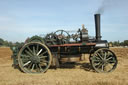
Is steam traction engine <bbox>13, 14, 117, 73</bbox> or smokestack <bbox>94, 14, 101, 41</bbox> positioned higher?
smokestack <bbox>94, 14, 101, 41</bbox>

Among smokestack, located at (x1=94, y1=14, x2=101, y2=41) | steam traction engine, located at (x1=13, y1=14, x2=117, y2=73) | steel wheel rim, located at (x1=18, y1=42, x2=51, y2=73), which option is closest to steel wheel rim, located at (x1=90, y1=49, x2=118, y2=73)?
steam traction engine, located at (x1=13, y1=14, x2=117, y2=73)

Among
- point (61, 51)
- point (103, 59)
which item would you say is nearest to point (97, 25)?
point (103, 59)

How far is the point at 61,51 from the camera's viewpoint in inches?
310

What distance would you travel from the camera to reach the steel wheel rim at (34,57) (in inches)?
290

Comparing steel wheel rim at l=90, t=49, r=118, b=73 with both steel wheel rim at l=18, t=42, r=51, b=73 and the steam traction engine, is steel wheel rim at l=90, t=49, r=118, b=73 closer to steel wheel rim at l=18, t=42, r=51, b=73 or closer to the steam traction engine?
the steam traction engine

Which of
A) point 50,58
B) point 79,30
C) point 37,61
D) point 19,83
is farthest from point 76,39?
point 19,83

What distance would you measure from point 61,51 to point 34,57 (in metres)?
1.50

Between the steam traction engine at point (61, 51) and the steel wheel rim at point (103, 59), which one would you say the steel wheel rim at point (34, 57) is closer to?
the steam traction engine at point (61, 51)

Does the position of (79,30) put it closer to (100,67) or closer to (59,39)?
(59,39)

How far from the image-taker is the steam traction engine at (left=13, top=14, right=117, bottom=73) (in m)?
7.42

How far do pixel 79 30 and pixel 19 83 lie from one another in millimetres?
4283

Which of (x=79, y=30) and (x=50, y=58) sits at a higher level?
(x=79, y=30)

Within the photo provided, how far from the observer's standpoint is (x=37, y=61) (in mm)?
7406

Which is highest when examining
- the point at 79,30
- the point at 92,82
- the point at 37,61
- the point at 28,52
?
the point at 79,30
